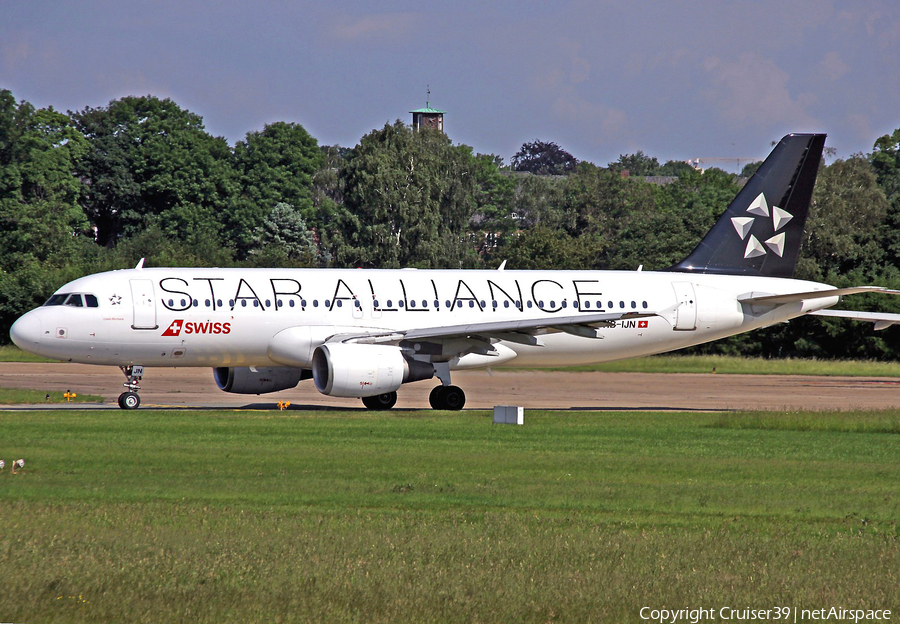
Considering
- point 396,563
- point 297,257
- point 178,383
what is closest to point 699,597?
point 396,563

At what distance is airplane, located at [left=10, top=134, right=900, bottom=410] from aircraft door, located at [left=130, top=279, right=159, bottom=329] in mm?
26

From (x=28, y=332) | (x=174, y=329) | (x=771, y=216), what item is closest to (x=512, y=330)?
Answer: (x=174, y=329)

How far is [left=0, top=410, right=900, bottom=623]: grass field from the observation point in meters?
9.75

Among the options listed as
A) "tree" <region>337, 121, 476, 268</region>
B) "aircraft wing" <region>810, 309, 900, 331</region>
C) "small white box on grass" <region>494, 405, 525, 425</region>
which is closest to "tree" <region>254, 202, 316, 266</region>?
"tree" <region>337, 121, 476, 268</region>

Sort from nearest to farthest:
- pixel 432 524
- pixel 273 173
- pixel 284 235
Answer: pixel 432 524 < pixel 284 235 < pixel 273 173

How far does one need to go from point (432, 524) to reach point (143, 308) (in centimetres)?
1710

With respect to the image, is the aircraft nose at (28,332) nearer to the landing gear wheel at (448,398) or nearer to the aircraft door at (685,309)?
the landing gear wheel at (448,398)

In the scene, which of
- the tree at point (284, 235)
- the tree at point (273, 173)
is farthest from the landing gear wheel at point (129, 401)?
the tree at point (273, 173)

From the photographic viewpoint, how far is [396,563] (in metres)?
10.9

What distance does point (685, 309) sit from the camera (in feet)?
107

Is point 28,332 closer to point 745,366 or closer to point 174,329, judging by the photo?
point 174,329

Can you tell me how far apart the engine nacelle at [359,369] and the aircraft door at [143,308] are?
4134mm

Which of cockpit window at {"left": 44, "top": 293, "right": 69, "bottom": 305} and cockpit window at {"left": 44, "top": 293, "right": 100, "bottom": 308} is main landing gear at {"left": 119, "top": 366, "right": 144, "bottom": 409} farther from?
cockpit window at {"left": 44, "top": 293, "right": 69, "bottom": 305}

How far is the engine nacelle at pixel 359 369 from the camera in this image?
26.9 meters
